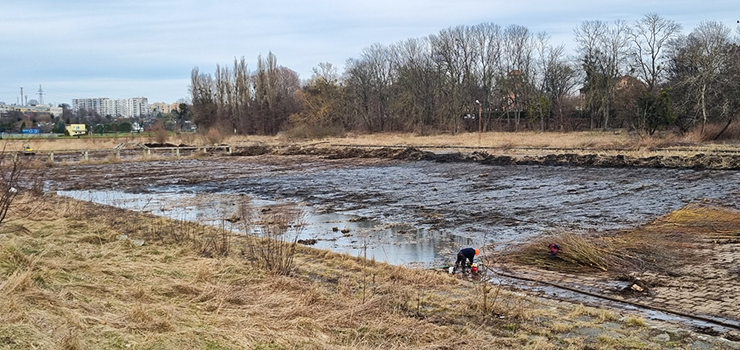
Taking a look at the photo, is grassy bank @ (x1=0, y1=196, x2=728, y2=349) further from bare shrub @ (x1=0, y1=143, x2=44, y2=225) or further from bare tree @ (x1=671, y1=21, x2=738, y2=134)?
bare tree @ (x1=671, y1=21, x2=738, y2=134)

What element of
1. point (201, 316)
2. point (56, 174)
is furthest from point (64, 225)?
point (56, 174)

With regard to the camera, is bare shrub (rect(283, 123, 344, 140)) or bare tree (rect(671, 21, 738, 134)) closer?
bare tree (rect(671, 21, 738, 134))

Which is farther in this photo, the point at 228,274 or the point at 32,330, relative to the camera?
the point at 228,274

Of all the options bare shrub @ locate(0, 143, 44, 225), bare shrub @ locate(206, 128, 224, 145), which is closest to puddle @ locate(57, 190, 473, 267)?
bare shrub @ locate(0, 143, 44, 225)

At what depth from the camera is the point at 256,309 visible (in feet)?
22.6

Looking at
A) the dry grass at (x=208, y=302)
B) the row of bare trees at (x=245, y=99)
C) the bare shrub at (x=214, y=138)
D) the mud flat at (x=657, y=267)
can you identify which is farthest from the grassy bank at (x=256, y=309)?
the row of bare trees at (x=245, y=99)

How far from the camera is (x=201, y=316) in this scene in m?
6.55

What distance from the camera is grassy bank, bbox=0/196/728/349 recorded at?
18.8 feet

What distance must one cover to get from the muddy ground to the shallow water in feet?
0.17

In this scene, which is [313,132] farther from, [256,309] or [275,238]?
[256,309]

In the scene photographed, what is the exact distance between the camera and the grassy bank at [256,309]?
18.8 feet

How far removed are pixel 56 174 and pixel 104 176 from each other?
153 inches

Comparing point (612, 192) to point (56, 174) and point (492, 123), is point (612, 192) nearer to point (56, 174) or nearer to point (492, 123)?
point (56, 174)

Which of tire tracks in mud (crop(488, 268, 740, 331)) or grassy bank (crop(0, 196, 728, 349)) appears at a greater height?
grassy bank (crop(0, 196, 728, 349))
